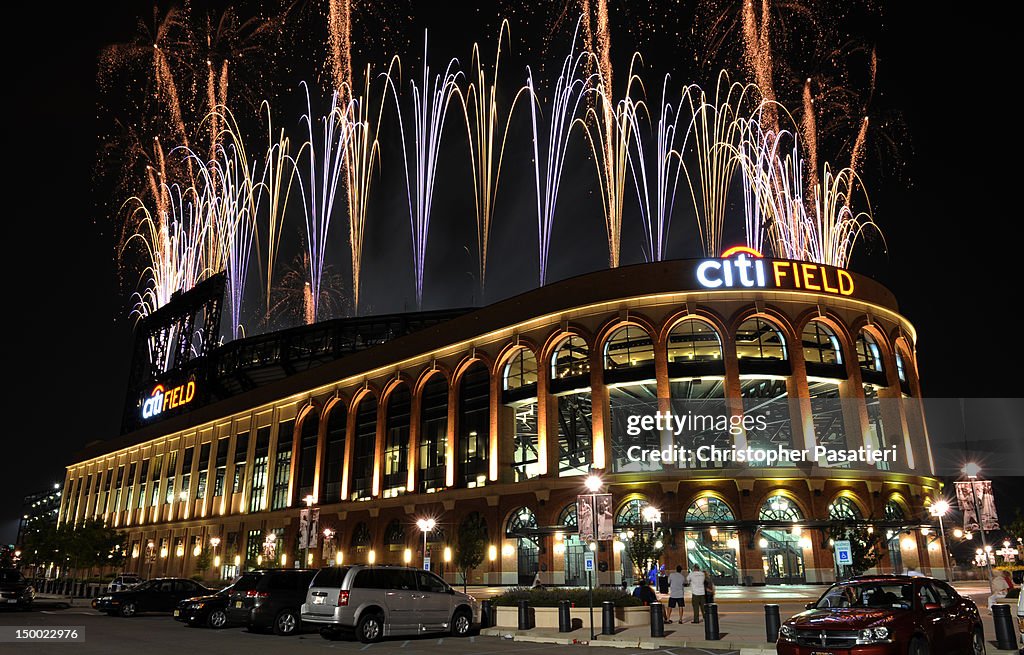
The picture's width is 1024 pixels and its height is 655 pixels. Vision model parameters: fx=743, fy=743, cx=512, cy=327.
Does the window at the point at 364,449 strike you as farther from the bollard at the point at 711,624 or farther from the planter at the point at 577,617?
the bollard at the point at 711,624

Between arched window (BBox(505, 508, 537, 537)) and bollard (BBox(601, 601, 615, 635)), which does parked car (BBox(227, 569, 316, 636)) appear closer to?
bollard (BBox(601, 601, 615, 635))

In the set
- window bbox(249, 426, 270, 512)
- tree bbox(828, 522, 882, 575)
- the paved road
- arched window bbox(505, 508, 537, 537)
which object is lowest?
the paved road

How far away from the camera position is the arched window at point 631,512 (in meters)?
38.8

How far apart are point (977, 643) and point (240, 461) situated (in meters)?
61.1

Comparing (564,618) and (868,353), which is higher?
(868,353)

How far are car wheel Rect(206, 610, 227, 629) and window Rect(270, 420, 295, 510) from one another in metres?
36.1

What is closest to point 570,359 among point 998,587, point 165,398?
point 998,587

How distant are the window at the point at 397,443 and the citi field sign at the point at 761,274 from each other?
74.3 ft

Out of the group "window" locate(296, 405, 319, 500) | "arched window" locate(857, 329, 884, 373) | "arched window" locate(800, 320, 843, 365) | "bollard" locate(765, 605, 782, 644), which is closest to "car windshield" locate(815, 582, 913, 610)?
"bollard" locate(765, 605, 782, 644)

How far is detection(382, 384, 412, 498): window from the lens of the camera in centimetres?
5128

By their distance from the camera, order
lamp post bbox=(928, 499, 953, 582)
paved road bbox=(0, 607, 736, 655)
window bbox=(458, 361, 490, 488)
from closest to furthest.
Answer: paved road bbox=(0, 607, 736, 655) → lamp post bbox=(928, 499, 953, 582) → window bbox=(458, 361, 490, 488)

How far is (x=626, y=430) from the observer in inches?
1805

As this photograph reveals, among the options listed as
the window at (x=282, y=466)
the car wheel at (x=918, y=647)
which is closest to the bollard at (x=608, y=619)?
the car wheel at (x=918, y=647)

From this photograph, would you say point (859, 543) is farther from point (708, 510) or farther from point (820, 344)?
point (820, 344)
